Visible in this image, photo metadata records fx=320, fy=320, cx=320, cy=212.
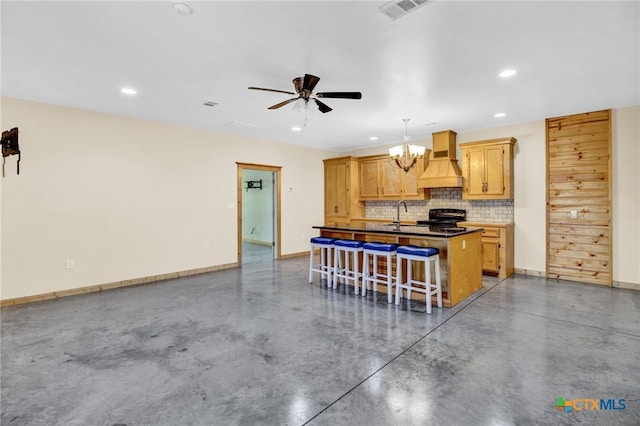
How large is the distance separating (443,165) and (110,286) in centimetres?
624

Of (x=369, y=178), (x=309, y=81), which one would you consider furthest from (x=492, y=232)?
(x=309, y=81)

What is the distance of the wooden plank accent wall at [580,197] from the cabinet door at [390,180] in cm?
278

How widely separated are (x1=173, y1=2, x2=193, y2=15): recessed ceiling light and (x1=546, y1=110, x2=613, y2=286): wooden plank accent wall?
18.7 ft

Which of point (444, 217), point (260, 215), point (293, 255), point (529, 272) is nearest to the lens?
point (529, 272)

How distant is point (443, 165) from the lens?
6.35 metres

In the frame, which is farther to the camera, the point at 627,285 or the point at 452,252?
the point at 627,285

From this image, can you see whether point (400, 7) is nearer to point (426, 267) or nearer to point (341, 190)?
point (426, 267)

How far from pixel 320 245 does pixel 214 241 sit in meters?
2.43

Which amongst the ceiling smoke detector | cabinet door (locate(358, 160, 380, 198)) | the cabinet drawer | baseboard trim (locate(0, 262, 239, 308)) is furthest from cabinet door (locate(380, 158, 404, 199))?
the ceiling smoke detector

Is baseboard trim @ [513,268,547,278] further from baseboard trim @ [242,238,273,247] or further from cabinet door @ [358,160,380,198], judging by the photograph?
baseboard trim @ [242,238,273,247]

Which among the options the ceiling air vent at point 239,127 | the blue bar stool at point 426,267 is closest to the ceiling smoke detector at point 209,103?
the ceiling air vent at point 239,127

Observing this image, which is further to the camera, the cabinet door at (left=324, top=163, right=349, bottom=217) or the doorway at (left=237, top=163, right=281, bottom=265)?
the cabinet door at (left=324, top=163, right=349, bottom=217)

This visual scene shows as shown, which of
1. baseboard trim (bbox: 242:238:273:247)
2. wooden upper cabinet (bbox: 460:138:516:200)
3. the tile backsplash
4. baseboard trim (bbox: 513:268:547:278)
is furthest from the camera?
baseboard trim (bbox: 242:238:273:247)

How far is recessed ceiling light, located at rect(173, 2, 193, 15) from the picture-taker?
7.58ft
